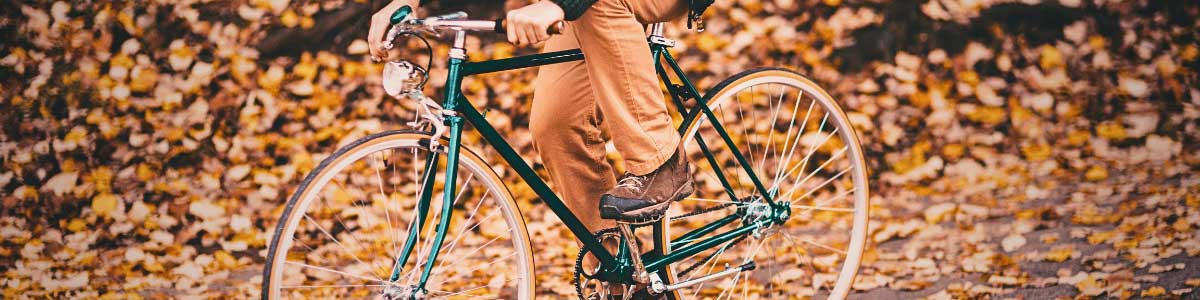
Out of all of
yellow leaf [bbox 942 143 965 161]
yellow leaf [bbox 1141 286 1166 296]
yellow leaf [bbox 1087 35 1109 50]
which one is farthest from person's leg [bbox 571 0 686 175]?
yellow leaf [bbox 1087 35 1109 50]

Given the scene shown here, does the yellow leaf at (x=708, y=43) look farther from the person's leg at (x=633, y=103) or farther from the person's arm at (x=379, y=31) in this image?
the person's arm at (x=379, y=31)

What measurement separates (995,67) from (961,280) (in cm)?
199

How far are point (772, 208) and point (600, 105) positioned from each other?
0.85 meters

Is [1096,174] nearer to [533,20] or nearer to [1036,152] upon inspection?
[1036,152]

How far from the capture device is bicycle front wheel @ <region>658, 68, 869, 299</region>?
2803 mm

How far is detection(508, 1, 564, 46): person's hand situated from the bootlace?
1.66 ft

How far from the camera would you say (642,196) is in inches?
92.4

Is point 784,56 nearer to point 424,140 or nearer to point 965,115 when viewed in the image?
point 965,115

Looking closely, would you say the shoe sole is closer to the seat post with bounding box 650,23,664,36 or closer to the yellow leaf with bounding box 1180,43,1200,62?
the seat post with bounding box 650,23,664,36

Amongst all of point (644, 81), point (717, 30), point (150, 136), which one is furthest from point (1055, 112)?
point (150, 136)

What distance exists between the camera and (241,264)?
3.99 m

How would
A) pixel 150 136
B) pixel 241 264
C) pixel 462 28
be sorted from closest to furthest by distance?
1. pixel 462 28
2. pixel 241 264
3. pixel 150 136

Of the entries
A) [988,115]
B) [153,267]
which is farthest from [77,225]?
[988,115]

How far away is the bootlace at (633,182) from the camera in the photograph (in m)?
2.35
